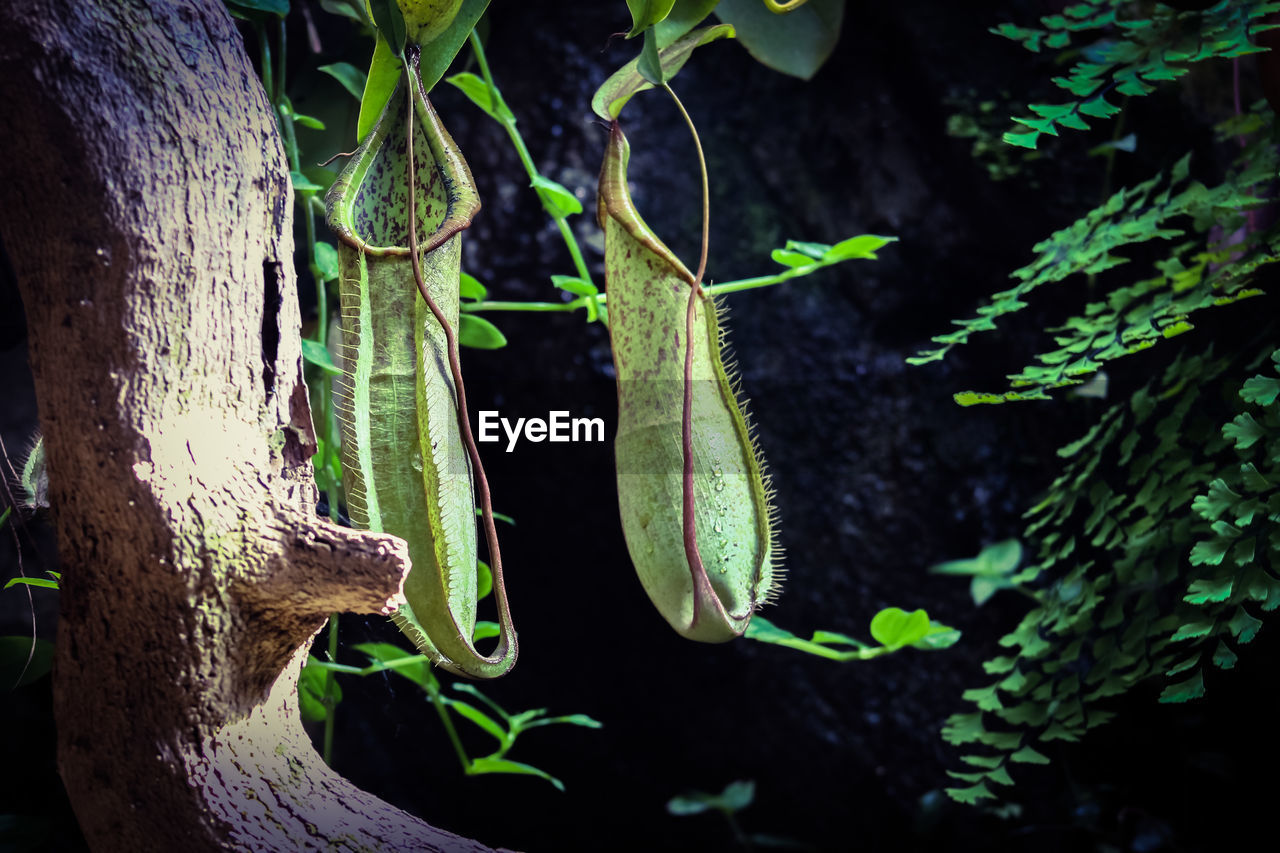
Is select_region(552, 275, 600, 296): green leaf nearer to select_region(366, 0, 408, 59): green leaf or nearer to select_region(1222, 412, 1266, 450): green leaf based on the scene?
select_region(366, 0, 408, 59): green leaf

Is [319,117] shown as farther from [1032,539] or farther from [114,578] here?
[1032,539]

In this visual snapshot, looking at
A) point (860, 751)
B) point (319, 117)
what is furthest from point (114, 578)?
point (860, 751)

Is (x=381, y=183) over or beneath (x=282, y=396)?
over

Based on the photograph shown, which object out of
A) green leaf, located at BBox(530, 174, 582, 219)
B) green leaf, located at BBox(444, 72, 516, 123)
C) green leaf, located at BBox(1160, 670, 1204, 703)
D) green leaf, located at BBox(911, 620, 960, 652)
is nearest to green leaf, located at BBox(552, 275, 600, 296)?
green leaf, located at BBox(530, 174, 582, 219)

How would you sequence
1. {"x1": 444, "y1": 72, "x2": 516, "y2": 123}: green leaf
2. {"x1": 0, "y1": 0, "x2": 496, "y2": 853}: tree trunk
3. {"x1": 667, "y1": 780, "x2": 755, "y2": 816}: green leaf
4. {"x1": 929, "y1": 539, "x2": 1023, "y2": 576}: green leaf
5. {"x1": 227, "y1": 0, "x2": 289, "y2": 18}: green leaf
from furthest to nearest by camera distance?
{"x1": 667, "y1": 780, "x2": 755, "y2": 816}: green leaf < {"x1": 929, "y1": 539, "x2": 1023, "y2": 576}: green leaf < {"x1": 444, "y1": 72, "x2": 516, "y2": 123}: green leaf < {"x1": 227, "y1": 0, "x2": 289, "y2": 18}: green leaf < {"x1": 0, "y1": 0, "x2": 496, "y2": 853}: tree trunk

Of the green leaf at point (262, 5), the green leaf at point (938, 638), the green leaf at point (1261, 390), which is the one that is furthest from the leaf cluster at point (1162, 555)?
the green leaf at point (262, 5)

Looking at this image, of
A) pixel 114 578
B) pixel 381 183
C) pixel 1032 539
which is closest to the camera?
pixel 114 578

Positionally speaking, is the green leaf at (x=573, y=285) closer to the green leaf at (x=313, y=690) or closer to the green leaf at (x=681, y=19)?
the green leaf at (x=681, y=19)

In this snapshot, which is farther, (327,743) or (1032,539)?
(1032,539)

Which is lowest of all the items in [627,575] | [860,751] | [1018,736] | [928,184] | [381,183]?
[860,751]
